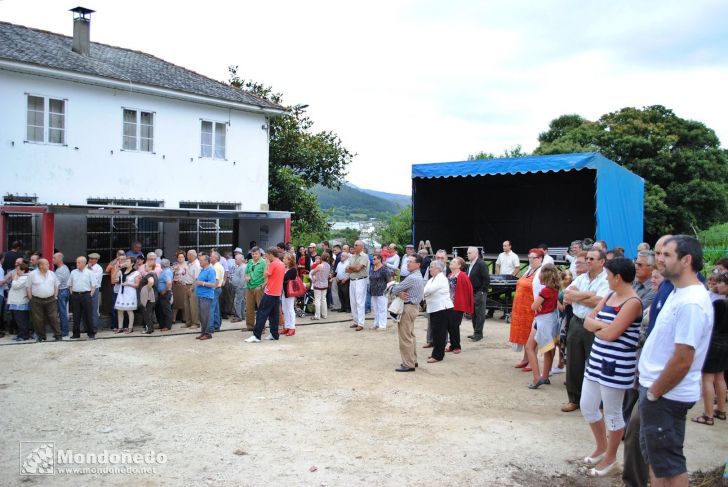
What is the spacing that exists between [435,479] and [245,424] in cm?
221

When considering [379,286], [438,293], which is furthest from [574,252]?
[379,286]

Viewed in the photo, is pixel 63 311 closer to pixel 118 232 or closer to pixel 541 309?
pixel 118 232

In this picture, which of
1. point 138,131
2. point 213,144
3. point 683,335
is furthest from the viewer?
point 213,144

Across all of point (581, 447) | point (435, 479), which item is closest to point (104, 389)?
point (435, 479)

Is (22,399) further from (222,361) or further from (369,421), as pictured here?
(369,421)

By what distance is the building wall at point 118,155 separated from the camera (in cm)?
1470

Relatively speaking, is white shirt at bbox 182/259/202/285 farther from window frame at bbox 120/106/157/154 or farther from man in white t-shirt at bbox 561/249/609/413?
man in white t-shirt at bbox 561/249/609/413

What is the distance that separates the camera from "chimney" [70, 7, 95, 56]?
17469mm

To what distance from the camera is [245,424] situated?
5.97 metres

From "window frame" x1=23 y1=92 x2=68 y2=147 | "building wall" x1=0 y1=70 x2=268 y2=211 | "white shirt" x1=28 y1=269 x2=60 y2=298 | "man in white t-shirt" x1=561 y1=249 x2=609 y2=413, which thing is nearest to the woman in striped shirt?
"man in white t-shirt" x1=561 y1=249 x2=609 y2=413

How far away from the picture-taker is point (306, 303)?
14.4 metres

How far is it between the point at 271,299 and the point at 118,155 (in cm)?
885

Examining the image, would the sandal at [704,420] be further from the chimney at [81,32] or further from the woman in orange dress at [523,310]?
the chimney at [81,32]

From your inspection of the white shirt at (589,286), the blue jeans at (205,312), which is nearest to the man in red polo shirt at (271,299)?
the blue jeans at (205,312)
